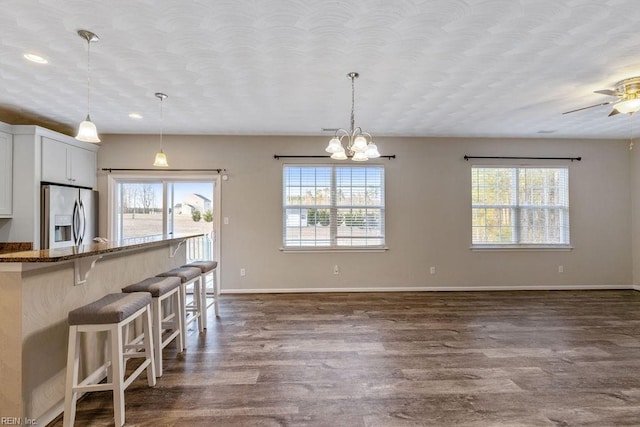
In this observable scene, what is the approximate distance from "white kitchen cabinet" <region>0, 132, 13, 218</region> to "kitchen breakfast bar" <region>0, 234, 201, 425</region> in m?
2.50

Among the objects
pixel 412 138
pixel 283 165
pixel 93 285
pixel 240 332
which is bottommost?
pixel 240 332

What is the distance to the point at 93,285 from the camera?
2180 millimetres

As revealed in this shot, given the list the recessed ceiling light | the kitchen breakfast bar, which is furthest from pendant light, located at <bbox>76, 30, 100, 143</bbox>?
the kitchen breakfast bar

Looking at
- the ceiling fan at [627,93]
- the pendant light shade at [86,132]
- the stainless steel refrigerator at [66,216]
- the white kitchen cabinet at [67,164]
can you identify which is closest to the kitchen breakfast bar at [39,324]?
the pendant light shade at [86,132]

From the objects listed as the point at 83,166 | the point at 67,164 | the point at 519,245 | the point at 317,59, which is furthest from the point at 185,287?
the point at 519,245

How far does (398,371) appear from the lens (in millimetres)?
2432

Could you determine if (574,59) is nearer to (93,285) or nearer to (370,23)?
(370,23)

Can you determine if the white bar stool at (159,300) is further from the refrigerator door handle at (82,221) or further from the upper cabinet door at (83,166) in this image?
the upper cabinet door at (83,166)

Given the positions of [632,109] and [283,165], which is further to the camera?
[283,165]

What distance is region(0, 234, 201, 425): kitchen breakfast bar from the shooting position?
1.59 m

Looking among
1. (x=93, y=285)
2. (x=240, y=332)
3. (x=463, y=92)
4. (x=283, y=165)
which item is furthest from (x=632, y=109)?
(x=93, y=285)

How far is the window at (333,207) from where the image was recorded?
4980 millimetres

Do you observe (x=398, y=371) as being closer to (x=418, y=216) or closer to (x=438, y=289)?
(x=438, y=289)

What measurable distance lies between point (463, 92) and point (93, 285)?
3.85m
